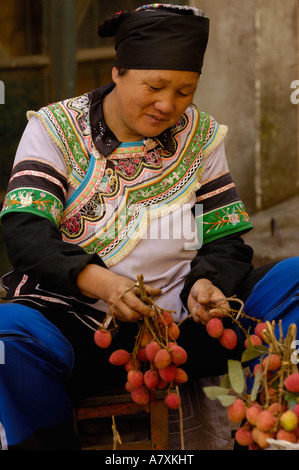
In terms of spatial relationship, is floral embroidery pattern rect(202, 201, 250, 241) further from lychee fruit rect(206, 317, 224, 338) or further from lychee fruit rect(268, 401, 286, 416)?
lychee fruit rect(268, 401, 286, 416)

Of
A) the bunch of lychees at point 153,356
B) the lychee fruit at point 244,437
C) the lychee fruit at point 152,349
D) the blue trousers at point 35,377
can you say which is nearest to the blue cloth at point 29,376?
the blue trousers at point 35,377

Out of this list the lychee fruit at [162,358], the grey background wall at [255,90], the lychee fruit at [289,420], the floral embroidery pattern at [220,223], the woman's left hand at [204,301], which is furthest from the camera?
the grey background wall at [255,90]

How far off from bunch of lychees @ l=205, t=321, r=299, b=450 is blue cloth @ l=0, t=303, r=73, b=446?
442 mm

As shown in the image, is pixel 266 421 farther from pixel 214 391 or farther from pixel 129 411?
pixel 129 411

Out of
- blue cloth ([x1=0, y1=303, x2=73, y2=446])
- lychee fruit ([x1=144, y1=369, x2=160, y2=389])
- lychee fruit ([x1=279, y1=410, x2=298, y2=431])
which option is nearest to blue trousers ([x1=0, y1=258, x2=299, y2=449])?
blue cloth ([x1=0, y1=303, x2=73, y2=446])

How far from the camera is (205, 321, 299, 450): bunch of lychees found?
1613 mm

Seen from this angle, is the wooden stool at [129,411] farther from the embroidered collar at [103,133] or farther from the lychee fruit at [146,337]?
the embroidered collar at [103,133]

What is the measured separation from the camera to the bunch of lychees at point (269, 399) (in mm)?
1613

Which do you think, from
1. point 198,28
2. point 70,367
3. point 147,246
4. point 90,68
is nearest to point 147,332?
point 70,367

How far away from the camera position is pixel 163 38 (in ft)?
7.11

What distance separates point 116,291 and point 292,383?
0.52 m

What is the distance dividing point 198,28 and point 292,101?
110 inches

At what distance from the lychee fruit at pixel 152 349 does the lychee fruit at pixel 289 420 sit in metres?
0.38
